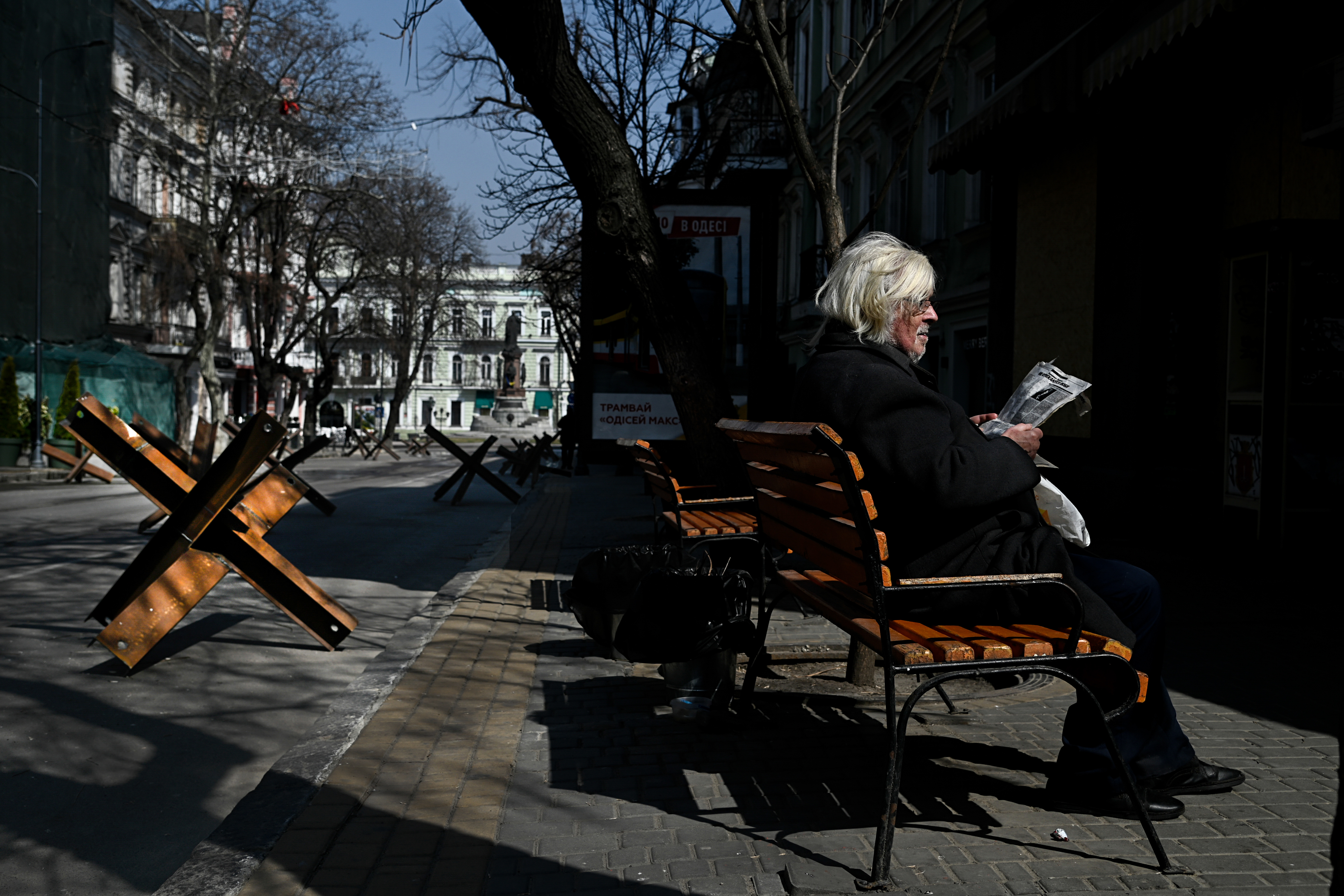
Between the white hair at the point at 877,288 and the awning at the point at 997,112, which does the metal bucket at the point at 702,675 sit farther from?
the awning at the point at 997,112

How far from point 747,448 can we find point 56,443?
89.2 feet

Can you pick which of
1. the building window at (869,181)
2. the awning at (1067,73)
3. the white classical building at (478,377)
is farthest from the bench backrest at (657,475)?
the white classical building at (478,377)

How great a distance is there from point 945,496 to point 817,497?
41 centimetres

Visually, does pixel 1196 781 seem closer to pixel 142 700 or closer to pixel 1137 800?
pixel 1137 800

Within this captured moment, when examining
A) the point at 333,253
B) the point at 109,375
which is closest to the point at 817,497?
the point at 333,253

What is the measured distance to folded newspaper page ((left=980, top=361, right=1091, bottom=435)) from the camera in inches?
128

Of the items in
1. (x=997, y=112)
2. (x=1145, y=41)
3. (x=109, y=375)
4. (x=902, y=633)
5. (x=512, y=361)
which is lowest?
(x=902, y=633)

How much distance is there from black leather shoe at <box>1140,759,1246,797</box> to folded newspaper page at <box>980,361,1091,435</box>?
1.11 metres

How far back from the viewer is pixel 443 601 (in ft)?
24.7

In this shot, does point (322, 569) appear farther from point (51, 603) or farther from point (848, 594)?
point (848, 594)

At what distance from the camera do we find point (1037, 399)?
3307 mm

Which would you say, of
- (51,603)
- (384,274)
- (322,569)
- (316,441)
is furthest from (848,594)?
(384,274)

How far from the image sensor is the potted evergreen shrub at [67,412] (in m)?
26.3

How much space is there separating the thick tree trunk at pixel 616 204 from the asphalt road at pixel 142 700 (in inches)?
87.8
